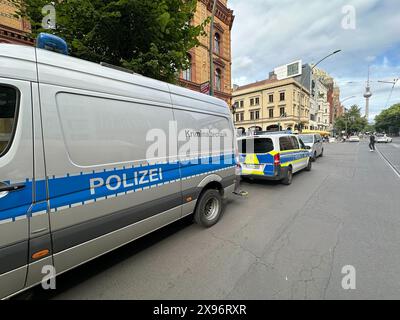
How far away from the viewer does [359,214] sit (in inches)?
A: 177

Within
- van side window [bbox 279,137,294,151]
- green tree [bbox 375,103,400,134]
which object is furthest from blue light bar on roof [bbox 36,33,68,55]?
green tree [bbox 375,103,400,134]

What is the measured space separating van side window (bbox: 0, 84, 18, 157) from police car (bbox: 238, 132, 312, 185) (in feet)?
18.6

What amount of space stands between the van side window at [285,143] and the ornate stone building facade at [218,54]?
1145 centimetres

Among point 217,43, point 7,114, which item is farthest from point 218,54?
point 7,114

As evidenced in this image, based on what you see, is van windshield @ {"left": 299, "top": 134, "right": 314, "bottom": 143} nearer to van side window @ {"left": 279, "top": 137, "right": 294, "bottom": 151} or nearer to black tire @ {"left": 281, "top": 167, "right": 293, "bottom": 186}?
van side window @ {"left": 279, "top": 137, "right": 294, "bottom": 151}

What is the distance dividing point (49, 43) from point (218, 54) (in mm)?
20450

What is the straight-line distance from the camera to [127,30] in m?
4.69

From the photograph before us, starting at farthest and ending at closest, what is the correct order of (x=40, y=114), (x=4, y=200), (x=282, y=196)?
1. (x=282, y=196)
2. (x=40, y=114)
3. (x=4, y=200)

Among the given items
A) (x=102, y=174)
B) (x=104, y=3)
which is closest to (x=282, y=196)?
(x=102, y=174)

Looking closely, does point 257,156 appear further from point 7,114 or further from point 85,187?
point 7,114

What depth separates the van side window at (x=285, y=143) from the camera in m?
6.80

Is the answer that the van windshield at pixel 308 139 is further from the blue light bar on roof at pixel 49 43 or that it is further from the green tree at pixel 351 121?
the green tree at pixel 351 121
